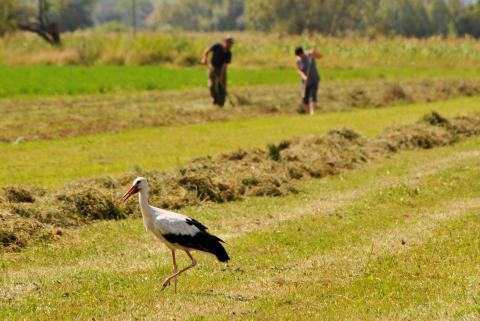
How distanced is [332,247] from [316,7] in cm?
9714

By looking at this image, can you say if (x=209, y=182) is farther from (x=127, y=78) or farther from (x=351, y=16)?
(x=351, y=16)

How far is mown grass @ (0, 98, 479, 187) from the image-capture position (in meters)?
21.2

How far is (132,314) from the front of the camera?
1002cm

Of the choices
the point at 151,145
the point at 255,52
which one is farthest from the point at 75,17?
the point at 151,145

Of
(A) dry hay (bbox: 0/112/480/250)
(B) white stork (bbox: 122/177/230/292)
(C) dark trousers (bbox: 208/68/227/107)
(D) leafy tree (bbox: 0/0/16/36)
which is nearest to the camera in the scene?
(B) white stork (bbox: 122/177/230/292)

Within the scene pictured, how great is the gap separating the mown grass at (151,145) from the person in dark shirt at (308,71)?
894mm

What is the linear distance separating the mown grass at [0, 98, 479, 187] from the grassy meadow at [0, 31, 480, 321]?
0.27 ft

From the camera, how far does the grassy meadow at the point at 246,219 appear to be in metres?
10.5

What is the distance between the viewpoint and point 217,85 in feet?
117

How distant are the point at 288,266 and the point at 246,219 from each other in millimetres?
3546

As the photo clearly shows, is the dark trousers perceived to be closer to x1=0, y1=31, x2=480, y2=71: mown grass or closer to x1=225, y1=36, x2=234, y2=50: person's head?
x1=225, y1=36, x2=234, y2=50: person's head

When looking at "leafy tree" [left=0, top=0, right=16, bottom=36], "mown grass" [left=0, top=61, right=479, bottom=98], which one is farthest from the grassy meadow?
"leafy tree" [left=0, top=0, right=16, bottom=36]

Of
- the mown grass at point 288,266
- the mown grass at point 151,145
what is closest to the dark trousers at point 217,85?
the mown grass at point 151,145

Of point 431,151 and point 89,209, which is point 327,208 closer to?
point 89,209
